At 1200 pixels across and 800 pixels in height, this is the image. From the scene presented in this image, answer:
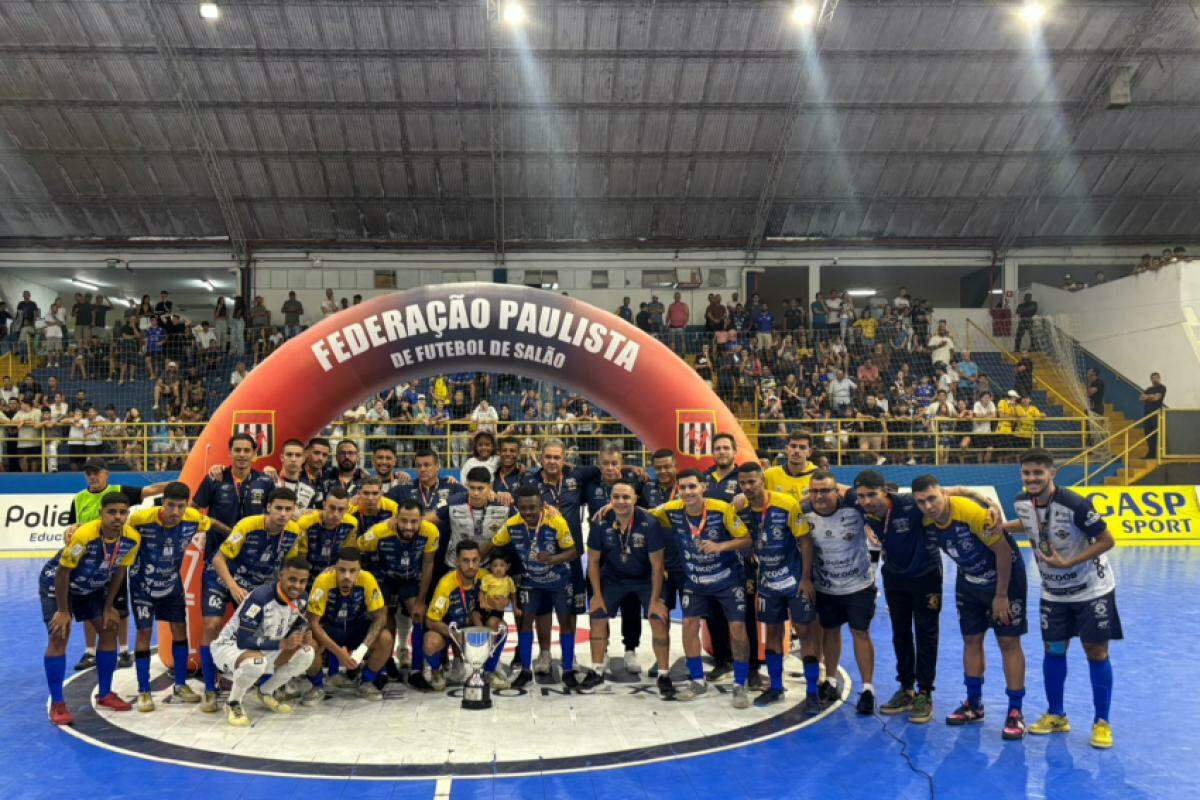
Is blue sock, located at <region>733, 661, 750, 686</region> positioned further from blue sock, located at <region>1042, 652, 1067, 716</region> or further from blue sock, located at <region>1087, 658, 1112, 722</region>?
blue sock, located at <region>1087, 658, 1112, 722</region>

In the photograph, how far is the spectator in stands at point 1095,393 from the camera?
25031mm

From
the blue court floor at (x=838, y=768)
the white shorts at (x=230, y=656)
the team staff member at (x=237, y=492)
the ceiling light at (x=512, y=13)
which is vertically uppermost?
the ceiling light at (x=512, y=13)

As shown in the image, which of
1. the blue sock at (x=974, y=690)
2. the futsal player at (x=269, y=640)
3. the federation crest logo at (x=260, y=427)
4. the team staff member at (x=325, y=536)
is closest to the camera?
the blue sock at (x=974, y=690)

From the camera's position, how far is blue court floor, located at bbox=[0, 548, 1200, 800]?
651 cm

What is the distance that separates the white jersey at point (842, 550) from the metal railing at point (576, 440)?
11632 mm

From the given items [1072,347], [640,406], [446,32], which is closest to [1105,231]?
[1072,347]

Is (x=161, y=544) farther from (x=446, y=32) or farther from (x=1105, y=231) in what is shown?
(x=1105, y=231)

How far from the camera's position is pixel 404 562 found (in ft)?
30.1

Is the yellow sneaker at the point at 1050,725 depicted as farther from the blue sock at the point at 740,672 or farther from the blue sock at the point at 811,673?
the blue sock at the point at 740,672

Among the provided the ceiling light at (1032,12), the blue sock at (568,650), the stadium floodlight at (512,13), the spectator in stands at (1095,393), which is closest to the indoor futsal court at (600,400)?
the blue sock at (568,650)

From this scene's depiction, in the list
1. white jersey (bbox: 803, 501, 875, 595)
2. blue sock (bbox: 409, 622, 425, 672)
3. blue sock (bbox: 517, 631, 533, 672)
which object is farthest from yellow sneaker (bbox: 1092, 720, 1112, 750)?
blue sock (bbox: 409, 622, 425, 672)

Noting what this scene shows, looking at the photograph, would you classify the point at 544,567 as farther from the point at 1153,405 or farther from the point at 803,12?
the point at 1153,405

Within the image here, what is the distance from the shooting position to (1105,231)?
31.0 metres

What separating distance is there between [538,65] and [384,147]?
5.02 metres
